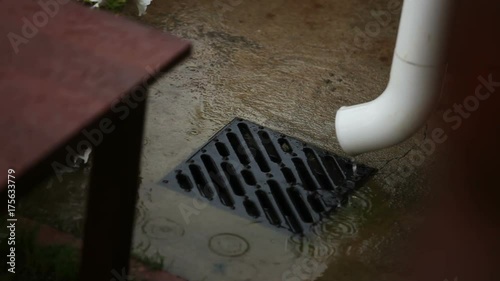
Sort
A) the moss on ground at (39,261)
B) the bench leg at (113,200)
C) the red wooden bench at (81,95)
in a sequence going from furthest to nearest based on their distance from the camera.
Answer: the moss on ground at (39,261) < the bench leg at (113,200) < the red wooden bench at (81,95)

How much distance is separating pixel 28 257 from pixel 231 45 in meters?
1.46

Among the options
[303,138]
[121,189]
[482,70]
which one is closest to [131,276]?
[121,189]

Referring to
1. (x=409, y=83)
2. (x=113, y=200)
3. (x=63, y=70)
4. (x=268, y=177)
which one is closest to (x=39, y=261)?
(x=113, y=200)

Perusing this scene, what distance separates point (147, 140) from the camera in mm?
3301

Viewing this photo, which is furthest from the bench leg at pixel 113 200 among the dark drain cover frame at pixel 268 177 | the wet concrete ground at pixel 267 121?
the dark drain cover frame at pixel 268 177

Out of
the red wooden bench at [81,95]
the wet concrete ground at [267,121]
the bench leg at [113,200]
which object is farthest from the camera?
the wet concrete ground at [267,121]

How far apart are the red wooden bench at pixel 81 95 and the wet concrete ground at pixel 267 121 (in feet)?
2.29

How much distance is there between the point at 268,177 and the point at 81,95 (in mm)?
1489

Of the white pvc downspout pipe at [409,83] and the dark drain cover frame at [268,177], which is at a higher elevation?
the white pvc downspout pipe at [409,83]

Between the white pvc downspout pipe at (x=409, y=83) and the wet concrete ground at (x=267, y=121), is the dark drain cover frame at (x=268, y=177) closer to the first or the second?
the wet concrete ground at (x=267, y=121)

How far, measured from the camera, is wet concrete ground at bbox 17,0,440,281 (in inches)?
112

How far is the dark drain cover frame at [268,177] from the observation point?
9.96ft

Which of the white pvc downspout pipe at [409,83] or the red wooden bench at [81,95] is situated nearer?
the red wooden bench at [81,95]

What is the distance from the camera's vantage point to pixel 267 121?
3447 millimetres
